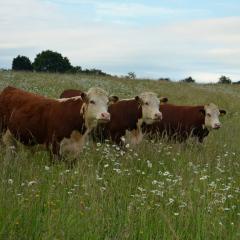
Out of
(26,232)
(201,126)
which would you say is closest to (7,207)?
(26,232)

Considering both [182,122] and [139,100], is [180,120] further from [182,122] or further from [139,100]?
[139,100]

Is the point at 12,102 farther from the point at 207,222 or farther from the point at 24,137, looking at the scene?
the point at 207,222

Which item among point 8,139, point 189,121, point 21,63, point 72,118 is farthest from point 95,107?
point 21,63

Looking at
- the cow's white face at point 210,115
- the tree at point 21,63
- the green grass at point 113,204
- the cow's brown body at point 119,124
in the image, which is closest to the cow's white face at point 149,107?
the cow's brown body at point 119,124

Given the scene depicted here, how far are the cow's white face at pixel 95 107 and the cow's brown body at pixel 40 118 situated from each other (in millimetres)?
137

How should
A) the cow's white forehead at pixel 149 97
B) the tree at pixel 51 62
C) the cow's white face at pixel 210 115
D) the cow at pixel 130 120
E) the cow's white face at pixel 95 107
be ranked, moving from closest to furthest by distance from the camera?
the cow's white face at pixel 95 107 < the cow at pixel 130 120 < the cow's white forehead at pixel 149 97 < the cow's white face at pixel 210 115 < the tree at pixel 51 62

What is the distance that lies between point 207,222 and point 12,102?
20.6 ft

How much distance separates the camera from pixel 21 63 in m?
81.1

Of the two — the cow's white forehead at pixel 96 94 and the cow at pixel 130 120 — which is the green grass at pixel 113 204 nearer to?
the cow's white forehead at pixel 96 94

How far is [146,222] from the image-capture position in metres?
5.72

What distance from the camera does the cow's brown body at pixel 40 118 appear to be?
9.59m

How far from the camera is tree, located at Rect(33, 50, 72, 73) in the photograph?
80.6m

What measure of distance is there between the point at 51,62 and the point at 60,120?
239 feet

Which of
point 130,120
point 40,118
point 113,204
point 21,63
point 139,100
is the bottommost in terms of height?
point 21,63
